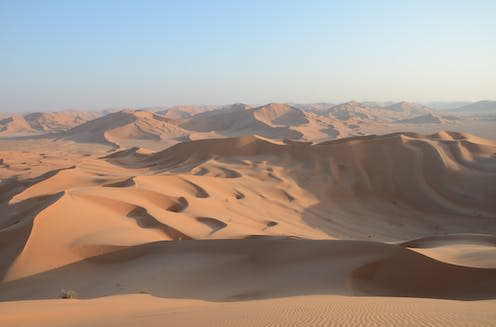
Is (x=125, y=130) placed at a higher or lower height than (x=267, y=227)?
lower

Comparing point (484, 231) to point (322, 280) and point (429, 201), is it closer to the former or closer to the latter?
point (429, 201)

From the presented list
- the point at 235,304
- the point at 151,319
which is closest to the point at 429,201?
the point at 235,304

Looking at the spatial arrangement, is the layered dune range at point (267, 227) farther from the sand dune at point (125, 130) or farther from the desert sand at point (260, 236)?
the sand dune at point (125, 130)

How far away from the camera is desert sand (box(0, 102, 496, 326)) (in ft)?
17.2

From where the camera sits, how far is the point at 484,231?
14.6 metres

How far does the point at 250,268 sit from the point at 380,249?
234cm

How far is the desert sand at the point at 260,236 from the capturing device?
17.2 feet

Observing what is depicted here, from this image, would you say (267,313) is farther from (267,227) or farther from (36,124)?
(36,124)

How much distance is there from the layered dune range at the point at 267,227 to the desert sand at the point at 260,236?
0.04 m

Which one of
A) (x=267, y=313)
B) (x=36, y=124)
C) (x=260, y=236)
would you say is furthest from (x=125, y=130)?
(x=267, y=313)

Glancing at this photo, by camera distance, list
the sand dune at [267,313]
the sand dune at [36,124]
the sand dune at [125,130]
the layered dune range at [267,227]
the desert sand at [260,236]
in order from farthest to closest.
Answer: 1. the sand dune at [36,124]
2. the sand dune at [125,130]
3. the layered dune range at [267,227]
4. the desert sand at [260,236]
5. the sand dune at [267,313]

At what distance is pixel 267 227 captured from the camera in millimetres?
13109

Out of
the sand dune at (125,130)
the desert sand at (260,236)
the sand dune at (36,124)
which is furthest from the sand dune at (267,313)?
the sand dune at (36,124)

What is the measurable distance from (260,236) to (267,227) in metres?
3.41
